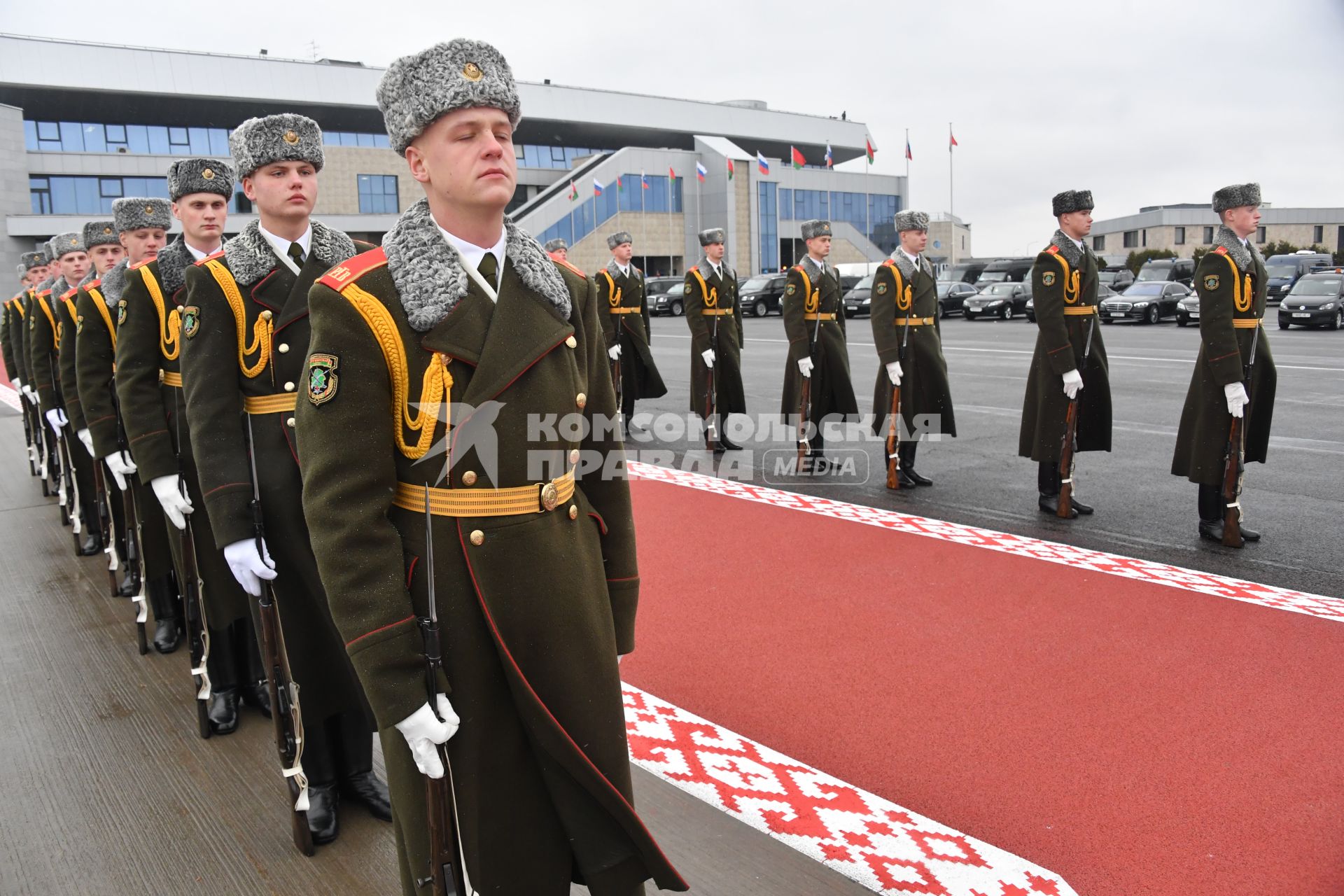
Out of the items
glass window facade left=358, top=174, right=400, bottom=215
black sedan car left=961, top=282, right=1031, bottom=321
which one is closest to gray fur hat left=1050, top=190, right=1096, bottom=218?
black sedan car left=961, top=282, right=1031, bottom=321

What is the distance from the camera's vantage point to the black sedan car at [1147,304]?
28812 millimetres

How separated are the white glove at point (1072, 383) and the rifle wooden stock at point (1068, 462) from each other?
6 centimetres

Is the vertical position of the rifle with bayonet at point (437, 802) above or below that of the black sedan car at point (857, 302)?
below

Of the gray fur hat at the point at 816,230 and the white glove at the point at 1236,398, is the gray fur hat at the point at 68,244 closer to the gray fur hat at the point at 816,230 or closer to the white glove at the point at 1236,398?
the gray fur hat at the point at 816,230

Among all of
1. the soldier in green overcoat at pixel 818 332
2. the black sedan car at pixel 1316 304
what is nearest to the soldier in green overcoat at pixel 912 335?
the soldier in green overcoat at pixel 818 332

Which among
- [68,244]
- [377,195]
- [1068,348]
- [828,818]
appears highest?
[377,195]

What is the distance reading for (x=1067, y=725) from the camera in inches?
158

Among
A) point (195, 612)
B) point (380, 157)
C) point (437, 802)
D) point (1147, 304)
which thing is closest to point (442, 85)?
point (437, 802)

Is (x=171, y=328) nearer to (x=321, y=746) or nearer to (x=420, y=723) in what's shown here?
(x=321, y=746)

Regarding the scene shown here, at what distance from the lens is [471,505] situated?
213cm

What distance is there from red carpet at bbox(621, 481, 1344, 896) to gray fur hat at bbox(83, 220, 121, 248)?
3.69 metres

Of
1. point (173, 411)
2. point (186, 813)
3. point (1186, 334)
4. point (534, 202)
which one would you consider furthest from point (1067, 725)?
point (534, 202)

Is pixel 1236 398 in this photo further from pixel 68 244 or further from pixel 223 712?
pixel 68 244

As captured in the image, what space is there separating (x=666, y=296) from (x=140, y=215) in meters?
35.8
